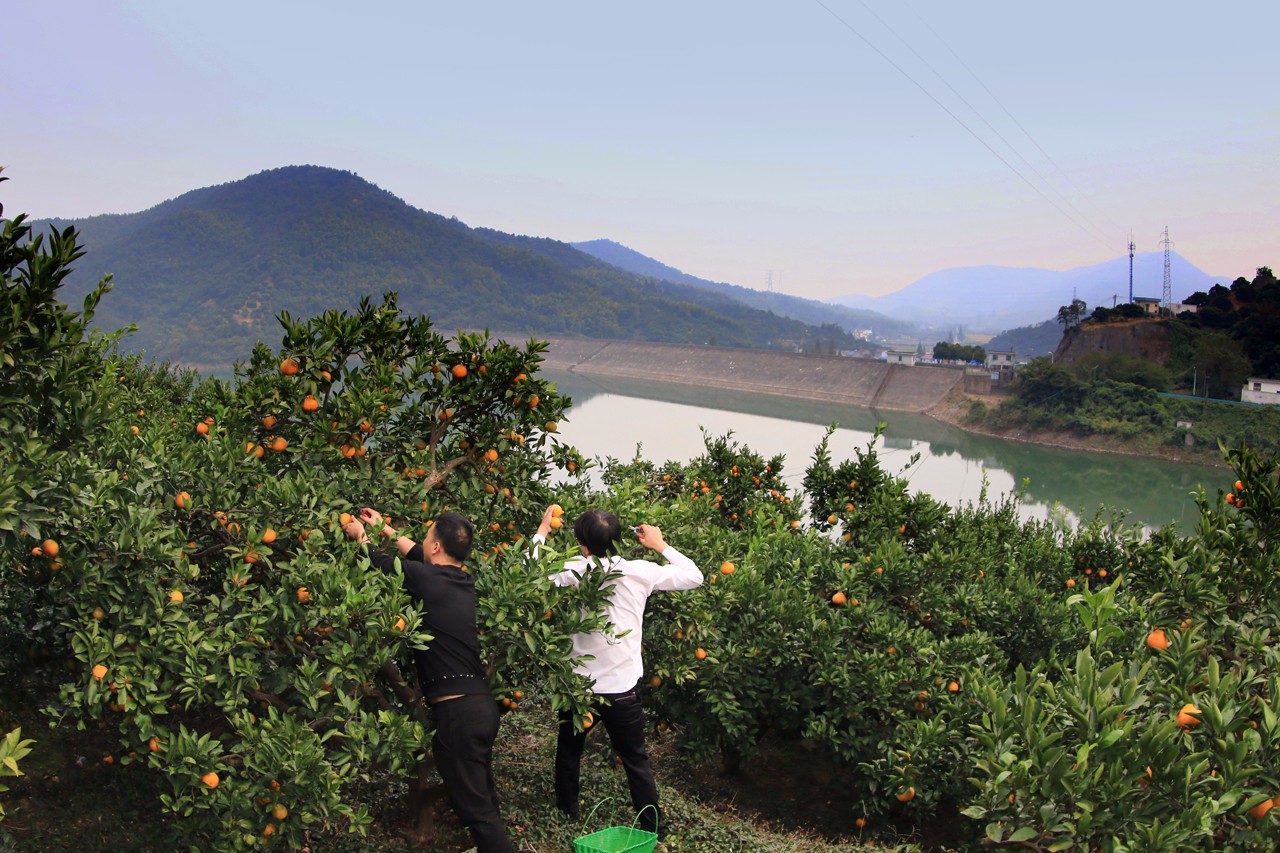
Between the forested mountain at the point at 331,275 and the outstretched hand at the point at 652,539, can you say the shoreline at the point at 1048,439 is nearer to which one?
the outstretched hand at the point at 652,539

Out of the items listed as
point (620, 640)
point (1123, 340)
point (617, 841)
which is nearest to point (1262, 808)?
point (617, 841)

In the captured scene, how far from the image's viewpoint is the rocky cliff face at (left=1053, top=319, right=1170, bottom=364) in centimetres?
5381

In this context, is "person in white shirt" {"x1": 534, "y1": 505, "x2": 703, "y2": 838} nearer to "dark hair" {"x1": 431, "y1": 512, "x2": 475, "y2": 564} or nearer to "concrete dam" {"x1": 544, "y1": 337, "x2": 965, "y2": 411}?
"dark hair" {"x1": 431, "y1": 512, "x2": 475, "y2": 564}

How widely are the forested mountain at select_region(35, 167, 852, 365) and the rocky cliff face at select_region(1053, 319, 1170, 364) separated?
5176cm

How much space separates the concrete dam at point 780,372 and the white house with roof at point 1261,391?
50.3 feet

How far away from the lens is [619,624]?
379 cm

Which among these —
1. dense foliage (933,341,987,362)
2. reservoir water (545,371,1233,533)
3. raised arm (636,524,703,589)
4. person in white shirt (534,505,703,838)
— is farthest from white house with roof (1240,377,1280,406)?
person in white shirt (534,505,703,838)

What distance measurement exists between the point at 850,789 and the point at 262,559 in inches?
156

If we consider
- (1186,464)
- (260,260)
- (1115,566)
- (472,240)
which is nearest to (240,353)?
(260,260)

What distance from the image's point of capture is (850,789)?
227 inches

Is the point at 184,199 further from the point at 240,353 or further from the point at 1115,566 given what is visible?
the point at 1115,566

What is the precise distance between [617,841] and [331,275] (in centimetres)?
12355

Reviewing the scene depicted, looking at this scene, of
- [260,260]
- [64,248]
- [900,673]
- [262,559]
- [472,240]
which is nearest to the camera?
[64,248]

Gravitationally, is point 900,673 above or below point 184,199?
below
